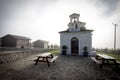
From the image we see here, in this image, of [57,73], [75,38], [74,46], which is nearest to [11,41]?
[74,46]

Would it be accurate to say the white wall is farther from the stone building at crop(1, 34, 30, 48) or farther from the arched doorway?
the stone building at crop(1, 34, 30, 48)

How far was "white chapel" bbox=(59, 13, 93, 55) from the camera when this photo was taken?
1259 cm

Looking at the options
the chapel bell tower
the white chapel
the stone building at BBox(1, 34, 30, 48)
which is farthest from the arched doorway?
the stone building at BBox(1, 34, 30, 48)

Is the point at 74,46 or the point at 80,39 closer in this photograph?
the point at 80,39

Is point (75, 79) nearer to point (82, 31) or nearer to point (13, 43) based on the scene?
point (82, 31)

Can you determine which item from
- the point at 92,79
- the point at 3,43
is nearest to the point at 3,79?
the point at 92,79

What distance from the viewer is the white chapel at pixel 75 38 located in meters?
12.6

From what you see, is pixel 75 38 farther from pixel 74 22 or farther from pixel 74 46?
pixel 74 22

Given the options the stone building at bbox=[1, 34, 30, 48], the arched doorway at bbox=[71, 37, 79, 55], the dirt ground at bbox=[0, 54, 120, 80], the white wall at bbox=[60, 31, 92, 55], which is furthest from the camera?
the stone building at bbox=[1, 34, 30, 48]

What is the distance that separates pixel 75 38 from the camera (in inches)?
524

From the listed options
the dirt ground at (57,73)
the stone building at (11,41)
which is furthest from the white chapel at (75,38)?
the stone building at (11,41)

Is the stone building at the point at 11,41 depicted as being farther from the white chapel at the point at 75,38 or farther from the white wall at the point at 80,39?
the white chapel at the point at 75,38

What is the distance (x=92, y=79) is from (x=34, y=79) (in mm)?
2904

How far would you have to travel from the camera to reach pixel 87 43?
496 inches
